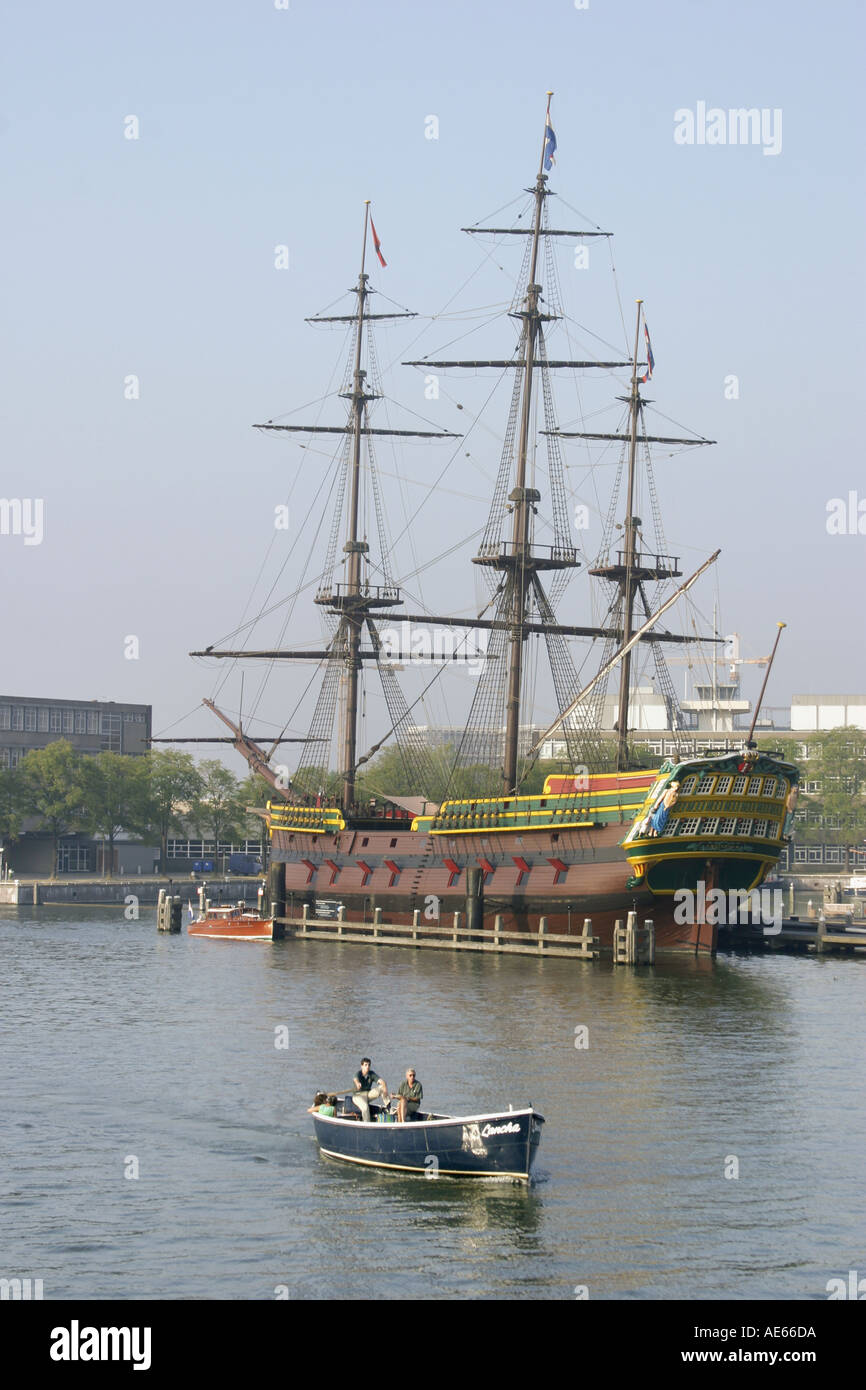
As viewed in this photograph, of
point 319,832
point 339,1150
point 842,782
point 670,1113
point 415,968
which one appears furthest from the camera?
point 842,782

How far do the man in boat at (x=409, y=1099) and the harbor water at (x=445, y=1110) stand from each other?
4.02ft

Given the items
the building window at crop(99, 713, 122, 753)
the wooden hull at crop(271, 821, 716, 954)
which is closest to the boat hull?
the wooden hull at crop(271, 821, 716, 954)

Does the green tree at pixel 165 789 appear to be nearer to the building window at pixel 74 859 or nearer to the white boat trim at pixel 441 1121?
the building window at pixel 74 859

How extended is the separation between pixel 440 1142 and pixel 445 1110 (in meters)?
5.39

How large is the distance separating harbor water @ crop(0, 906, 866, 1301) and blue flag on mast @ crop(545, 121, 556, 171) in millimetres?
38968

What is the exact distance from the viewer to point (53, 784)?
5276 inches

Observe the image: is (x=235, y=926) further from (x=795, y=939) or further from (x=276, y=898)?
(x=795, y=939)

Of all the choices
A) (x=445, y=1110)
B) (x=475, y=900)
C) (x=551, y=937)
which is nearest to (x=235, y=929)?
(x=475, y=900)

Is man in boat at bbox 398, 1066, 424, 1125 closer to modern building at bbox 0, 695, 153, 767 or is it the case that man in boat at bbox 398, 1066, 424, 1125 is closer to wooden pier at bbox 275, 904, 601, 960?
wooden pier at bbox 275, 904, 601, 960

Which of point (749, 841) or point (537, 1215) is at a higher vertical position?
point (749, 841)

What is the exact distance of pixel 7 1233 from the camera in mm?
28141

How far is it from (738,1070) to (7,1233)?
68.5 ft
